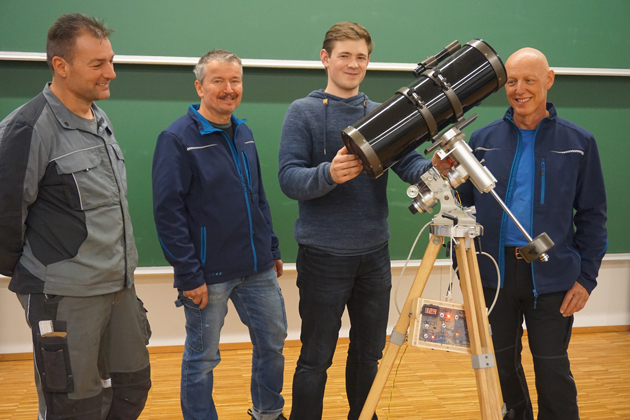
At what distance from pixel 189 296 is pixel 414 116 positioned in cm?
112

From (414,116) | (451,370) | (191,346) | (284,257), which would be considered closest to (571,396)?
(451,370)

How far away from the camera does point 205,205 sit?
7.03 ft

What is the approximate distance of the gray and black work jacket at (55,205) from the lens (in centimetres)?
170

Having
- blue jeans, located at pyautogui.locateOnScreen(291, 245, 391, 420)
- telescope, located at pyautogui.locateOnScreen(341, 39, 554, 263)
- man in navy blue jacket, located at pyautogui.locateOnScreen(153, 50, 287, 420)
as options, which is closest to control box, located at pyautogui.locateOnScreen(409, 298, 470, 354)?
telescope, located at pyautogui.locateOnScreen(341, 39, 554, 263)

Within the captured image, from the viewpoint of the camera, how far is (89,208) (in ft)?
6.02

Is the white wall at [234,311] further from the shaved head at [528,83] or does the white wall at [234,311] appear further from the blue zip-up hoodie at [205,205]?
the shaved head at [528,83]

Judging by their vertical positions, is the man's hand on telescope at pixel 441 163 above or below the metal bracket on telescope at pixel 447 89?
below

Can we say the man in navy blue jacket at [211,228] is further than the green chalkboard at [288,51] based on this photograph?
No

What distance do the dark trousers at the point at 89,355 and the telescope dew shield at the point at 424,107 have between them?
3.56 feet

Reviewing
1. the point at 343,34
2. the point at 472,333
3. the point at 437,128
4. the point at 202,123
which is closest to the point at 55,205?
the point at 202,123

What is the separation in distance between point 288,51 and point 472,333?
83.9 inches

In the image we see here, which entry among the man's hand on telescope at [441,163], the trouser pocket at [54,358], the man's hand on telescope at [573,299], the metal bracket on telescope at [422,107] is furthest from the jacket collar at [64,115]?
the man's hand on telescope at [573,299]

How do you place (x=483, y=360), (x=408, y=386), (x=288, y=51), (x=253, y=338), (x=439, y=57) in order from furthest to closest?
(x=288, y=51), (x=408, y=386), (x=253, y=338), (x=439, y=57), (x=483, y=360)

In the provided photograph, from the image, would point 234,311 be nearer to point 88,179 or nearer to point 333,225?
point 333,225
